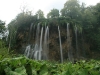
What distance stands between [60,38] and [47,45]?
1.78 m

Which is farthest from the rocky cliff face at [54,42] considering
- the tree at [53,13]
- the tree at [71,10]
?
the tree at [53,13]

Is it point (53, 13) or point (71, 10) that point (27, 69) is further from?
point (53, 13)

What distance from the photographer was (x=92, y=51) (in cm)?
2375

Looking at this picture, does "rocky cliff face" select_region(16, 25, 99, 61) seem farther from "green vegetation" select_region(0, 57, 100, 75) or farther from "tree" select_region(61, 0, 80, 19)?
"green vegetation" select_region(0, 57, 100, 75)

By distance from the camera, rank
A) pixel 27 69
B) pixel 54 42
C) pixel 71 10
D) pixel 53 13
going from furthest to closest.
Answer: pixel 53 13
pixel 71 10
pixel 54 42
pixel 27 69

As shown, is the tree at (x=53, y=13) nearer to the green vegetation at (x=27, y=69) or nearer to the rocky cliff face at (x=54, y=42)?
the rocky cliff face at (x=54, y=42)

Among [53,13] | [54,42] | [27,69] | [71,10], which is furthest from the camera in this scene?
[53,13]

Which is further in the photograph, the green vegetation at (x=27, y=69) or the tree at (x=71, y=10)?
the tree at (x=71, y=10)

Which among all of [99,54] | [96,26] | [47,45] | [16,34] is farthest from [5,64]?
[96,26]

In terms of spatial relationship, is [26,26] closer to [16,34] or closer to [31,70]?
[16,34]

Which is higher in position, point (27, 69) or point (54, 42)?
point (27, 69)

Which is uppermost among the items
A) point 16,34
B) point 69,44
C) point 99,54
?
point 16,34

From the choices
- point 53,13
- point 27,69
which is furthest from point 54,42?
point 27,69

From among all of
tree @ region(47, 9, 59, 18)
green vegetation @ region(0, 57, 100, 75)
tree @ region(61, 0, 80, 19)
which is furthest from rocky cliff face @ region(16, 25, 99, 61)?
green vegetation @ region(0, 57, 100, 75)
